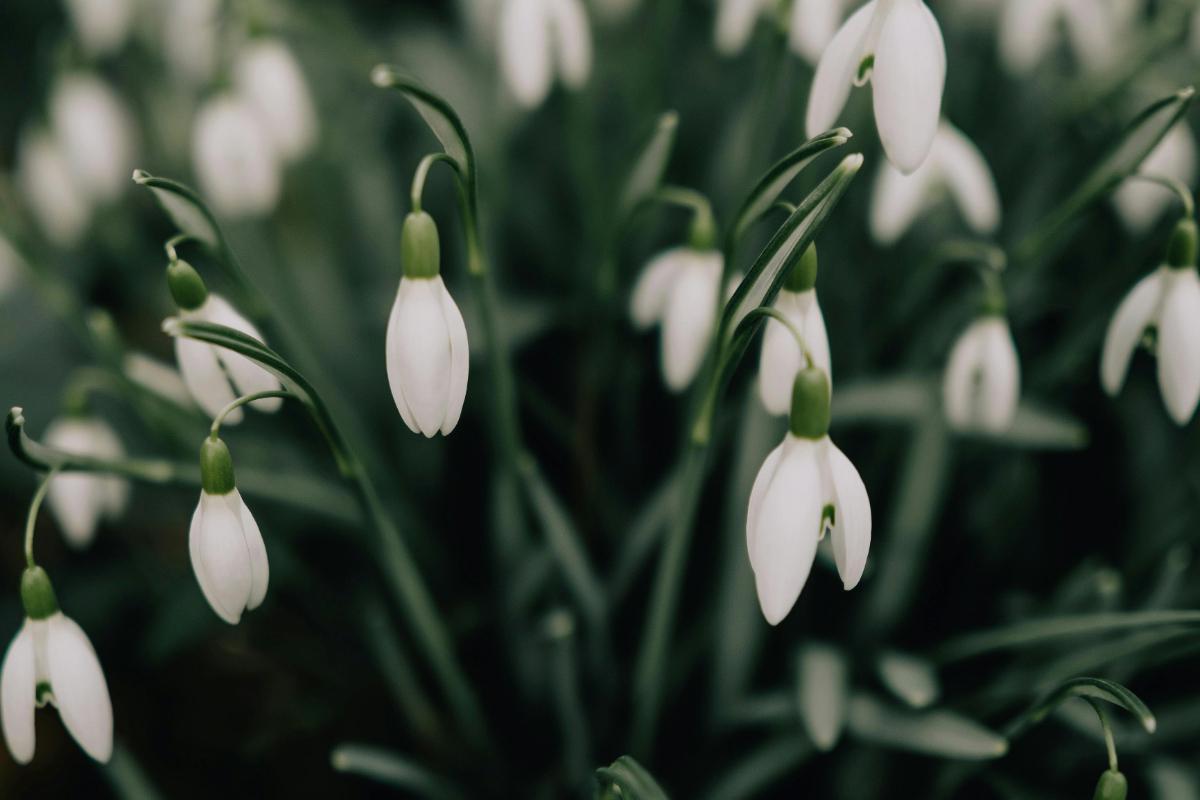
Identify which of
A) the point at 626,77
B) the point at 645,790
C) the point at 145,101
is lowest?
the point at 645,790

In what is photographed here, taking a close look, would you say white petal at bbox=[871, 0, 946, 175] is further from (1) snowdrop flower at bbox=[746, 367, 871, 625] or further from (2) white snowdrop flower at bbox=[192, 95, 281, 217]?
(2) white snowdrop flower at bbox=[192, 95, 281, 217]

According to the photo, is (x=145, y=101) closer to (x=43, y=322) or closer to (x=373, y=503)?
(x=43, y=322)

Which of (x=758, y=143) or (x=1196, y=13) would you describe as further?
(x=1196, y=13)

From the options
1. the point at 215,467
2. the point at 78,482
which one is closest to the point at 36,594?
the point at 215,467

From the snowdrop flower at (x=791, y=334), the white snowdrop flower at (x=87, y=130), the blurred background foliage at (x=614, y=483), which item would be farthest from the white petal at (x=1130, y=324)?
the white snowdrop flower at (x=87, y=130)

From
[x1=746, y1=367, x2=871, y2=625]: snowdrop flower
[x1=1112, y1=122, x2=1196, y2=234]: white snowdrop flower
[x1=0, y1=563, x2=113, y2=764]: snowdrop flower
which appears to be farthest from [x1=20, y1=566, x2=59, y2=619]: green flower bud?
[x1=1112, y1=122, x2=1196, y2=234]: white snowdrop flower

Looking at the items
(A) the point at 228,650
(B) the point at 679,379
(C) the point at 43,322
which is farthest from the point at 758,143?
(C) the point at 43,322

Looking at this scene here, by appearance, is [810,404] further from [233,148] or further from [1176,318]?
[233,148]
